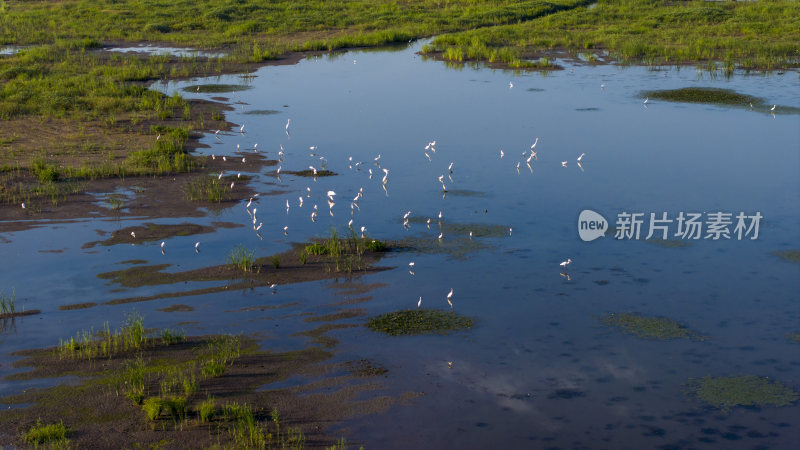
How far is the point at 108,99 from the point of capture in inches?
978

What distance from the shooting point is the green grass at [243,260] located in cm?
1298

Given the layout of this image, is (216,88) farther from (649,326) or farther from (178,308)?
(649,326)

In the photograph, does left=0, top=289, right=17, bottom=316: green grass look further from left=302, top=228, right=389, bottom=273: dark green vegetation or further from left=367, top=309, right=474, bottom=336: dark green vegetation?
left=367, top=309, right=474, bottom=336: dark green vegetation

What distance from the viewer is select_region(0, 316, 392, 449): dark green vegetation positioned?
8.60 meters

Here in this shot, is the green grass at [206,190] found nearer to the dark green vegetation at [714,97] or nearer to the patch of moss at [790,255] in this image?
the patch of moss at [790,255]

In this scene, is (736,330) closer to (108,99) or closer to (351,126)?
(351,126)

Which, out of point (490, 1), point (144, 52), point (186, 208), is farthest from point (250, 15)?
point (186, 208)

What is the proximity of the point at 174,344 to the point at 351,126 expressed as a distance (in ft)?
42.7

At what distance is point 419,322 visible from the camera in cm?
1125

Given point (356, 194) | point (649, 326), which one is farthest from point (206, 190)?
point (649, 326)

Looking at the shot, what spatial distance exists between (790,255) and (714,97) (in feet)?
42.5

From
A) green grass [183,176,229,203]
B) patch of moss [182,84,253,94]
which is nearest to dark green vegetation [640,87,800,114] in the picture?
patch of moss [182,84,253,94]
